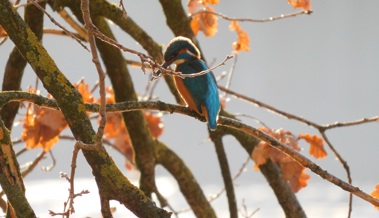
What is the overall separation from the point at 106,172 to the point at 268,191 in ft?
43.8

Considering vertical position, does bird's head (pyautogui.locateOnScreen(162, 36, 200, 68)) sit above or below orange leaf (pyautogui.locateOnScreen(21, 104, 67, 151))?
above

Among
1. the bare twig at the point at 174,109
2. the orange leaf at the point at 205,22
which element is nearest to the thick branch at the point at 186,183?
the orange leaf at the point at 205,22

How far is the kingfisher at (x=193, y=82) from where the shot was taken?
400 centimetres

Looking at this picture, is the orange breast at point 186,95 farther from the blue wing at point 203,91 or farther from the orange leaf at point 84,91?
the orange leaf at point 84,91

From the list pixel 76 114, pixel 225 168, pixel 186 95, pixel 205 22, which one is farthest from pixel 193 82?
pixel 76 114

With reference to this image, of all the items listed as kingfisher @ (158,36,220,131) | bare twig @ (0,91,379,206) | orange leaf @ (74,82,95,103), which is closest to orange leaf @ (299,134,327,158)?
kingfisher @ (158,36,220,131)

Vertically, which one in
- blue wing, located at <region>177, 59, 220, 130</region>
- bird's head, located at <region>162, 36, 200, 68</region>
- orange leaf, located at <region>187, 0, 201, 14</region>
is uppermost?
orange leaf, located at <region>187, 0, 201, 14</region>

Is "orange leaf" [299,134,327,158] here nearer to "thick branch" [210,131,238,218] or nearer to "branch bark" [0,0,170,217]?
"thick branch" [210,131,238,218]

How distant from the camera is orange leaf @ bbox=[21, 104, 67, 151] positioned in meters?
4.41

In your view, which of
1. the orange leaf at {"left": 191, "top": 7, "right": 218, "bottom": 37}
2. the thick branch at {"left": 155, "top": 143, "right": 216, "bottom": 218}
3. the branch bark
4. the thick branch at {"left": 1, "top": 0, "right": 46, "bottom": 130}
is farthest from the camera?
the orange leaf at {"left": 191, "top": 7, "right": 218, "bottom": 37}

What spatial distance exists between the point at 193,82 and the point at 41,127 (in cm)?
80

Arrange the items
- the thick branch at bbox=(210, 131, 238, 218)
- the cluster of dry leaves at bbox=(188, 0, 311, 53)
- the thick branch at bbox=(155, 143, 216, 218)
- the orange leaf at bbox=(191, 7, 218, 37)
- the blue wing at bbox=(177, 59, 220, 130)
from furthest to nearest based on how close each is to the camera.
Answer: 1. the orange leaf at bbox=(191, 7, 218, 37)
2. the cluster of dry leaves at bbox=(188, 0, 311, 53)
3. the thick branch at bbox=(155, 143, 216, 218)
4. the thick branch at bbox=(210, 131, 238, 218)
5. the blue wing at bbox=(177, 59, 220, 130)

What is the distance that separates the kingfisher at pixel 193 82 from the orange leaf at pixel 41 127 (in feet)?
1.92

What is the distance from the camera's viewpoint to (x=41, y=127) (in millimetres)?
4512
